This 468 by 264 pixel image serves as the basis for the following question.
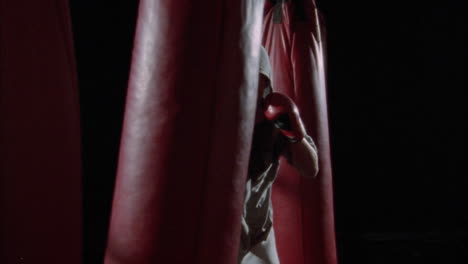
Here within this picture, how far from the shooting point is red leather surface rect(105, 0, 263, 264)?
0.54m

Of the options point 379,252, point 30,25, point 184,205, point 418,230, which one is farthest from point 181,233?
point 418,230

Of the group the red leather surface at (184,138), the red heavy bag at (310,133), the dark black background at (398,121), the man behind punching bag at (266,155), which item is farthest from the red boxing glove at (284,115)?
the dark black background at (398,121)

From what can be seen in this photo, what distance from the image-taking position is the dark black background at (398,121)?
2990 millimetres

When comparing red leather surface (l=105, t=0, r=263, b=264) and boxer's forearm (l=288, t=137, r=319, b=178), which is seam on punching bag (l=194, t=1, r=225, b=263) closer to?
red leather surface (l=105, t=0, r=263, b=264)

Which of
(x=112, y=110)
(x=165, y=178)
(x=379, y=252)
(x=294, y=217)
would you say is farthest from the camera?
(x=379, y=252)

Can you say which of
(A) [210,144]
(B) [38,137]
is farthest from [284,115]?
(B) [38,137]

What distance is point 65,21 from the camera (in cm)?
64

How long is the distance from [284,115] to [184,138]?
378 mm

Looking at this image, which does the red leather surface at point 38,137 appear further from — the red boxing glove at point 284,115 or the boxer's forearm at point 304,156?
the boxer's forearm at point 304,156

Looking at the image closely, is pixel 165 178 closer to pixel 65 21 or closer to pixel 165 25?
pixel 165 25

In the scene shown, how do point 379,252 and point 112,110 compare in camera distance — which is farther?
point 379,252

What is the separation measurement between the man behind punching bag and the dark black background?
2138mm

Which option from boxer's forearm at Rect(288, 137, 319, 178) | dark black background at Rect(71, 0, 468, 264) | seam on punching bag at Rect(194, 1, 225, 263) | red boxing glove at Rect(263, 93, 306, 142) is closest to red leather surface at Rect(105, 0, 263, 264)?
seam on punching bag at Rect(194, 1, 225, 263)

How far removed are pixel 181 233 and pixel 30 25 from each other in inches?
16.1
